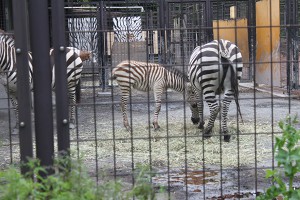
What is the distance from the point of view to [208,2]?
14.5 metres

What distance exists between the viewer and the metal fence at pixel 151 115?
3.73 metres

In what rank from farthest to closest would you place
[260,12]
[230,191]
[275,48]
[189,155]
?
1. [260,12]
2. [275,48]
3. [189,155]
4. [230,191]

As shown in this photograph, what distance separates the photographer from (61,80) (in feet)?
12.3

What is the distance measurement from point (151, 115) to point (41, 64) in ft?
23.6

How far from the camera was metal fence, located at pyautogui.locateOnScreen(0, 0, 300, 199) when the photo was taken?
3730 millimetres

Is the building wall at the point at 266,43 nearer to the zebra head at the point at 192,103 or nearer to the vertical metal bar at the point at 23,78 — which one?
the zebra head at the point at 192,103

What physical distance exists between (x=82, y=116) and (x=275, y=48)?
16.3 feet

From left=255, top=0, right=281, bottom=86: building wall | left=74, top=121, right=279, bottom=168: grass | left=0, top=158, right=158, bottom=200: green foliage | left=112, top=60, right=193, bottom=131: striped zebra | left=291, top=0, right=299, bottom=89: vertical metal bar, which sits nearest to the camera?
left=0, top=158, right=158, bottom=200: green foliage

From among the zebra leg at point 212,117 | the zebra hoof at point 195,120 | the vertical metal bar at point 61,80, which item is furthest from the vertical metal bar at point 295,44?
the vertical metal bar at point 61,80

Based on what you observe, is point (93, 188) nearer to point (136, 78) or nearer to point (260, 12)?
point (136, 78)

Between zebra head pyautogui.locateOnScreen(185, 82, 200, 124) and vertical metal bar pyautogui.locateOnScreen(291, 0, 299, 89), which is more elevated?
vertical metal bar pyautogui.locateOnScreen(291, 0, 299, 89)

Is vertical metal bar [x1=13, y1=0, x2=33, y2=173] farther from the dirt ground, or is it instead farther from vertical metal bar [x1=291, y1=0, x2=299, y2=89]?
vertical metal bar [x1=291, y1=0, x2=299, y2=89]

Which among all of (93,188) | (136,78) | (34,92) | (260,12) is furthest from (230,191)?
(260,12)

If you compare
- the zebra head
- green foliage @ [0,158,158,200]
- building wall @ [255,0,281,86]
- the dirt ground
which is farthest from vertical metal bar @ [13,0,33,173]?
building wall @ [255,0,281,86]
